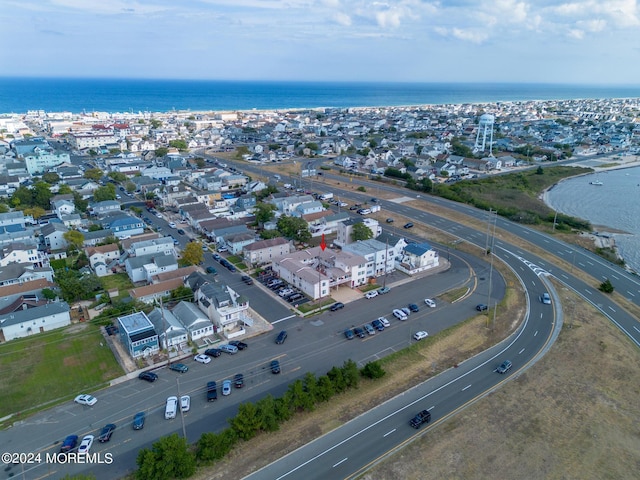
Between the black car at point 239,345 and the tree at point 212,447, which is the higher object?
the tree at point 212,447

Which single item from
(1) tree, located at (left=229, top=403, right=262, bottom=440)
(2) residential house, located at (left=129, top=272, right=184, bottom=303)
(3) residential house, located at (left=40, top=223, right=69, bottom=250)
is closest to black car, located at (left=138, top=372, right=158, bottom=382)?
(1) tree, located at (left=229, top=403, right=262, bottom=440)

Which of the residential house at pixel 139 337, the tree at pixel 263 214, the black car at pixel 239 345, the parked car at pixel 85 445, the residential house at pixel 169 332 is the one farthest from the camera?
the tree at pixel 263 214

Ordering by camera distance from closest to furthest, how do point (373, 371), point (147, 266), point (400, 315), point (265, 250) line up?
1. point (373, 371)
2. point (400, 315)
3. point (147, 266)
4. point (265, 250)

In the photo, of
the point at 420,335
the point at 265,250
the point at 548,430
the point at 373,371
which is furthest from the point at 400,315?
the point at 265,250

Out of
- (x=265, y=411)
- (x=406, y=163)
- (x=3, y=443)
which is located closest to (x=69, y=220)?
(x=3, y=443)

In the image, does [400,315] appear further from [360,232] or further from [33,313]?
[33,313]

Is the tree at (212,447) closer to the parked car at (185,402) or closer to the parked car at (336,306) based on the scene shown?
the parked car at (185,402)

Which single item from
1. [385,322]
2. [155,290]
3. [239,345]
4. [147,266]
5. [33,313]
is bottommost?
[239,345]

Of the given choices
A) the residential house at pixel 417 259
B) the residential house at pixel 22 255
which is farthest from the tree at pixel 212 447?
the residential house at pixel 22 255
